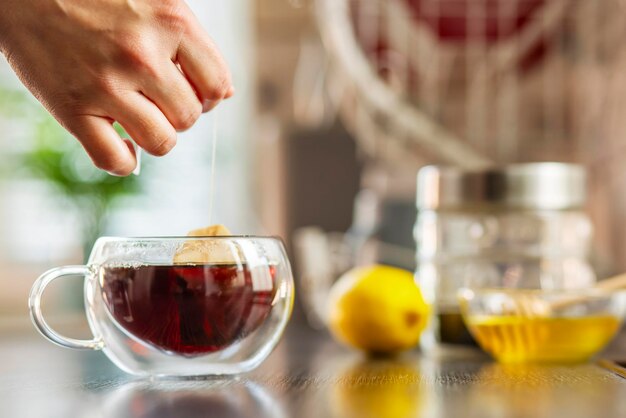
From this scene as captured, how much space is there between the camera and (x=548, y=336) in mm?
924

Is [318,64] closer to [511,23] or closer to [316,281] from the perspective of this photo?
[511,23]

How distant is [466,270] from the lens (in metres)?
1.12

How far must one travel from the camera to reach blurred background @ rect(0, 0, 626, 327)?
7.92ft

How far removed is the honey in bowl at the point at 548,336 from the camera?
92cm

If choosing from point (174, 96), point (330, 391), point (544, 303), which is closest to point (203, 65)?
point (174, 96)

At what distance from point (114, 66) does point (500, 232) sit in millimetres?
594

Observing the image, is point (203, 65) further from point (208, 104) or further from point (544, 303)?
point (544, 303)

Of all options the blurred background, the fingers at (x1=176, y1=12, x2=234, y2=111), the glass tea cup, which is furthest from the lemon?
the blurred background

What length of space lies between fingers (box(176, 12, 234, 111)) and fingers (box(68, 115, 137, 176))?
0.07 m

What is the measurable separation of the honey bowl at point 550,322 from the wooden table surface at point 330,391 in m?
0.03

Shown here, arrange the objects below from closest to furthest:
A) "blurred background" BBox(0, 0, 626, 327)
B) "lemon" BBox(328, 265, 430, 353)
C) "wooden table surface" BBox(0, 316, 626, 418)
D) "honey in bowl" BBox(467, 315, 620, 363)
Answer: "wooden table surface" BBox(0, 316, 626, 418)
"honey in bowl" BBox(467, 315, 620, 363)
"lemon" BBox(328, 265, 430, 353)
"blurred background" BBox(0, 0, 626, 327)

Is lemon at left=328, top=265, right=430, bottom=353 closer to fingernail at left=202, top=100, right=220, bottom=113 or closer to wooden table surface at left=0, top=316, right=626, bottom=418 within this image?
wooden table surface at left=0, top=316, right=626, bottom=418

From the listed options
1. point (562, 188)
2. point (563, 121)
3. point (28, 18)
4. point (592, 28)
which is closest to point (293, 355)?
point (562, 188)

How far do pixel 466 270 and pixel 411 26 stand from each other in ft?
4.92
